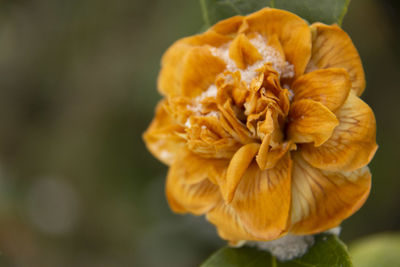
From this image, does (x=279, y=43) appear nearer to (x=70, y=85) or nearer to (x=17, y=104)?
(x=70, y=85)

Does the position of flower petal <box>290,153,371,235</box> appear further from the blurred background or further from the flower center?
the blurred background

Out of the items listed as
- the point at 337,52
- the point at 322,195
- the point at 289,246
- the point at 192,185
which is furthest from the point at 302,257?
the point at 337,52

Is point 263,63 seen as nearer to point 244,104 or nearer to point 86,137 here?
point 244,104

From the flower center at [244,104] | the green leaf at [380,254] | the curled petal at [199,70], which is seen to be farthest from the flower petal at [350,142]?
the green leaf at [380,254]

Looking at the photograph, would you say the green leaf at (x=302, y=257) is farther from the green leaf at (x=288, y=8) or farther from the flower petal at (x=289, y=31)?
the green leaf at (x=288, y=8)

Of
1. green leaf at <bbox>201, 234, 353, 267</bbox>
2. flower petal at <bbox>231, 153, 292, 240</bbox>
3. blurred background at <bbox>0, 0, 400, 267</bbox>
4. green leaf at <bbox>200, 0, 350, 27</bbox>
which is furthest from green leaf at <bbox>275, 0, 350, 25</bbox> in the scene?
blurred background at <bbox>0, 0, 400, 267</bbox>
